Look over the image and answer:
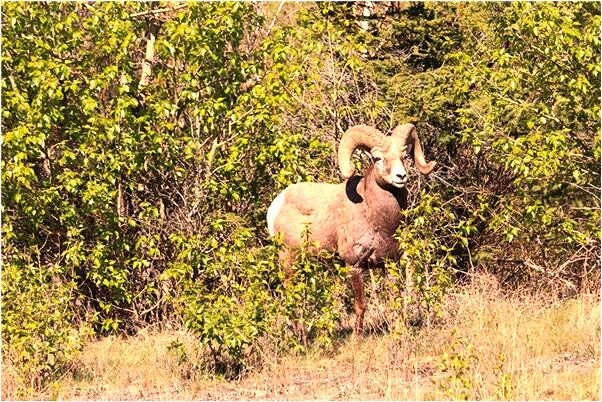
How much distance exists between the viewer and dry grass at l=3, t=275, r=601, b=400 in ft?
31.4

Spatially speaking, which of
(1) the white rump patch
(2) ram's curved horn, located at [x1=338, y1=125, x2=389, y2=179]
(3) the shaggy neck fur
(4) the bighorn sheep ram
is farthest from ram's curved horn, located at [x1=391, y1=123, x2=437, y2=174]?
(1) the white rump patch

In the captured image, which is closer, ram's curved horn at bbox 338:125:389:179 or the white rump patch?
ram's curved horn at bbox 338:125:389:179

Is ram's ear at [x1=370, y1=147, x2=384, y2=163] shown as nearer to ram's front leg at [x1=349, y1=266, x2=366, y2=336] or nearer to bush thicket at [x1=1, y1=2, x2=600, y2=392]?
bush thicket at [x1=1, y1=2, x2=600, y2=392]

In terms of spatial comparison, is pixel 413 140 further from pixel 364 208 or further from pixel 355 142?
pixel 364 208

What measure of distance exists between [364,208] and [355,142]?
73cm

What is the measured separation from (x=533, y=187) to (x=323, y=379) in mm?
4033

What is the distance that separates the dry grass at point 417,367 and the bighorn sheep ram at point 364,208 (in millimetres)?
710

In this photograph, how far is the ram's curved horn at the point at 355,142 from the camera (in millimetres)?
12484

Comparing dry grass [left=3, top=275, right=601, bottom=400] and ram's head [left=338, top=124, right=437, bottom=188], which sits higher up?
ram's head [left=338, top=124, right=437, bottom=188]

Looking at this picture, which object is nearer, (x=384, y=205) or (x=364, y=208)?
(x=384, y=205)

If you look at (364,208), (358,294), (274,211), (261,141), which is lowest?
(358,294)

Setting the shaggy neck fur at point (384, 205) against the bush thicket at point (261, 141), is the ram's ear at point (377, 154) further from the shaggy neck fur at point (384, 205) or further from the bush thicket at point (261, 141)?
the bush thicket at point (261, 141)

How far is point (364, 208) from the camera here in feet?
41.2

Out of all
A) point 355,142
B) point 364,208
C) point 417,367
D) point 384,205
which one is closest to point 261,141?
point 355,142
